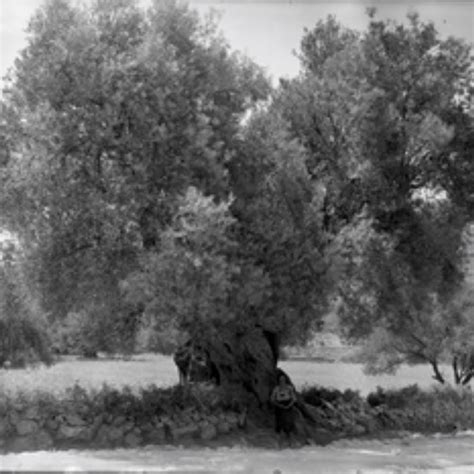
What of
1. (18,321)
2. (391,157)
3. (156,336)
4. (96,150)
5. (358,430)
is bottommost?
(358,430)

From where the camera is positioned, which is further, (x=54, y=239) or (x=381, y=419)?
(x=381, y=419)

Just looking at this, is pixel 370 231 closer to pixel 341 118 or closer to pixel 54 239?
pixel 341 118

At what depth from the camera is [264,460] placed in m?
16.0

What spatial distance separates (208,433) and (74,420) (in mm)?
3181

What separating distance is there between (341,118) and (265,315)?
6.40 metres

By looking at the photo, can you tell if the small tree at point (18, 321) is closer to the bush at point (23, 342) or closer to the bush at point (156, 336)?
the bush at point (23, 342)

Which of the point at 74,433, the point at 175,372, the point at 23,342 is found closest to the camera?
the point at 74,433

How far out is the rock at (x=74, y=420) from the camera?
56.5 feet

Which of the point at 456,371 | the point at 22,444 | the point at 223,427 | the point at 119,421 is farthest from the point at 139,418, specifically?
the point at 456,371

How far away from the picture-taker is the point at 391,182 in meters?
21.3

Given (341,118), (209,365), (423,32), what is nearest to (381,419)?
(209,365)

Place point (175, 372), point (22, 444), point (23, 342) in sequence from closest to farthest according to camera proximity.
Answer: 1. point (22, 444)
2. point (23, 342)
3. point (175, 372)

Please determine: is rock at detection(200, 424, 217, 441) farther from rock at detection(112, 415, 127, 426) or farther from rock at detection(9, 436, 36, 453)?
rock at detection(9, 436, 36, 453)

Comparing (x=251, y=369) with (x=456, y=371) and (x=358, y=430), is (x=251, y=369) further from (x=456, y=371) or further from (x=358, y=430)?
(x=456, y=371)
